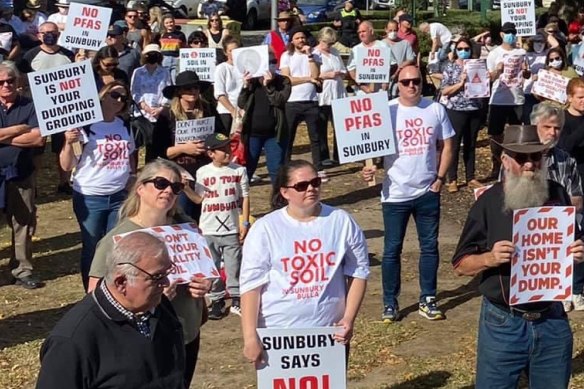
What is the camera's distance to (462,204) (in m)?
13.6

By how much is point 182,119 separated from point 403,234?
211 cm

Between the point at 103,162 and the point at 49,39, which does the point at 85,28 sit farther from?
the point at 103,162

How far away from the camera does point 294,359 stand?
5.79 m

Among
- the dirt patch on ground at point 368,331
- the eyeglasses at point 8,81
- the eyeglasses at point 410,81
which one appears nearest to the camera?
A: the dirt patch on ground at point 368,331

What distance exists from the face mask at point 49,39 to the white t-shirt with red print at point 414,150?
22.0ft

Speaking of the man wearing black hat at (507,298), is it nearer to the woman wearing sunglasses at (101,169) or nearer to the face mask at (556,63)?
the woman wearing sunglasses at (101,169)

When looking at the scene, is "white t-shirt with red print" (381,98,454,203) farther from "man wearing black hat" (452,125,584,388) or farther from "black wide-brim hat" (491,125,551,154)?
"man wearing black hat" (452,125,584,388)

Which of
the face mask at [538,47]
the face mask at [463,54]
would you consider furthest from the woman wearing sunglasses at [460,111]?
the face mask at [538,47]

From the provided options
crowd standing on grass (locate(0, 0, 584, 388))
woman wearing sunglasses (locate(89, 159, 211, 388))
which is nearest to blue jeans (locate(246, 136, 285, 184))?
crowd standing on grass (locate(0, 0, 584, 388))

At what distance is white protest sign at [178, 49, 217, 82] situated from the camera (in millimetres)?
14438

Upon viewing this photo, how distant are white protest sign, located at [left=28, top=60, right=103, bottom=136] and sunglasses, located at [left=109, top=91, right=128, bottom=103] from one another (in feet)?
0.82

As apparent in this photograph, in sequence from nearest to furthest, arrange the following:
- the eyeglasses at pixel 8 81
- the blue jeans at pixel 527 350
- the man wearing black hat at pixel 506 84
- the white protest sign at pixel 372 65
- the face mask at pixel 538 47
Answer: the blue jeans at pixel 527 350
the eyeglasses at pixel 8 81
the man wearing black hat at pixel 506 84
the white protest sign at pixel 372 65
the face mask at pixel 538 47

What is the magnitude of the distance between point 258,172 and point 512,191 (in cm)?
980

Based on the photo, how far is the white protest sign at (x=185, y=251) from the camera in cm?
572
